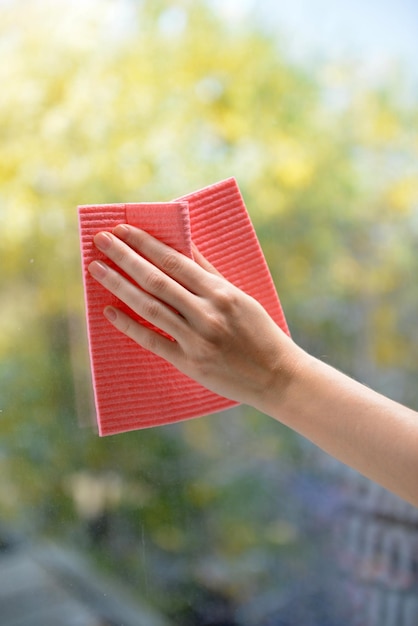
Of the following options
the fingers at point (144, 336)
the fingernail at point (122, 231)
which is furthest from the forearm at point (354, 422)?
the fingernail at point (122, 231)

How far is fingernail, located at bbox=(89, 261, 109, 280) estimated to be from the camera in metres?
0.68

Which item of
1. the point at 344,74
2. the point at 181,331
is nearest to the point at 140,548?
the point at 181,331

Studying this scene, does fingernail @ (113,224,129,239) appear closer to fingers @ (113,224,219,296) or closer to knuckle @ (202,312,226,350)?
fingers @ (113,224,219,296)

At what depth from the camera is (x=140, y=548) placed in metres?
0.87

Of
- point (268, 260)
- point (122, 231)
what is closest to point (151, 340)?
point (122, 231)

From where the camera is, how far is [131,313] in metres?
0.70

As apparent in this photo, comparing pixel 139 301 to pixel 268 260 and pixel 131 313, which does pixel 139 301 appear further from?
pixel 268 260

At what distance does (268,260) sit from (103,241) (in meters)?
0.33

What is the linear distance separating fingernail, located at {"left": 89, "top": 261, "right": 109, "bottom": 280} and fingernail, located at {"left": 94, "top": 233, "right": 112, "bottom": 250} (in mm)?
16

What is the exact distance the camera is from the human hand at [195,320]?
0.64 m

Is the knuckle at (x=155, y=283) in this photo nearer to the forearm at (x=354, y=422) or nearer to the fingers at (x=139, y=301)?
the fingers at (x=139, y=301)

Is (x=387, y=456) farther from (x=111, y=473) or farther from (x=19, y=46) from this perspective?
(x=19, y=46)

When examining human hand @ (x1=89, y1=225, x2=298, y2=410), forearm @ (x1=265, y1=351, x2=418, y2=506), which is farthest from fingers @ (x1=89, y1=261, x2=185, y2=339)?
forearm @ (x1=265, y1=351, x2=418, y2=506)

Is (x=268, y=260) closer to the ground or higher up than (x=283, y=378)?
higher up
